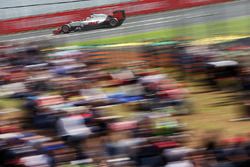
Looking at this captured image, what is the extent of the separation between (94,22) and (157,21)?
3.28 m

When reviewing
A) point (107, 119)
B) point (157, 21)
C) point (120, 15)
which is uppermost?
point (120, 15)

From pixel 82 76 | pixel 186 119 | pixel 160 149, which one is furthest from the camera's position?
pixel 82 76

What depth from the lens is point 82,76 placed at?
9914 millimetres

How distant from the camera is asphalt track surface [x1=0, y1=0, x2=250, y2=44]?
10.7 m

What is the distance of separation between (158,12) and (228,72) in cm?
420

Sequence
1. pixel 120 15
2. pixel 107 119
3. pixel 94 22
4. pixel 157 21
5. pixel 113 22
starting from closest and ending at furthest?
pixel 107 119 < pixel 157 21 < pixel 113 22 < pixel 120 15 < pixel 94 22

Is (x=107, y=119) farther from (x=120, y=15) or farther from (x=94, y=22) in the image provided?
(x=94, y=22)

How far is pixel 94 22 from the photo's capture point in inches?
591

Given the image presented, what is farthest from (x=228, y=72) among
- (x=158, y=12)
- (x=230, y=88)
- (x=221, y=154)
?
(x=158, y=12)

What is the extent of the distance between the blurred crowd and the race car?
125 inches

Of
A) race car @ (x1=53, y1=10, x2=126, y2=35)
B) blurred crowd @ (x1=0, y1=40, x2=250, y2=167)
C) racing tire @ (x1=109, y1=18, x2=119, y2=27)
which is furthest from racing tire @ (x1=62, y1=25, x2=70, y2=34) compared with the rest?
blurred crowd @ (x1=0, y1=40, x2=250, y2=167)

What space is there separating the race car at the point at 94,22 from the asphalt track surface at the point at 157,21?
0.61 ft

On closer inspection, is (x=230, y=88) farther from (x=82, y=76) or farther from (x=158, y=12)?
(x=158, y=12)

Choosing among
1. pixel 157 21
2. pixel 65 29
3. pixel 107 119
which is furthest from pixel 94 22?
pixel 107 119
